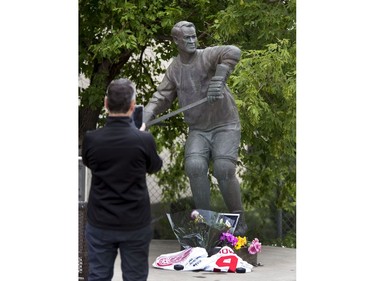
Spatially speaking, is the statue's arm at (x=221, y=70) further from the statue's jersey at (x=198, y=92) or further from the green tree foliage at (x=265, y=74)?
the green tree foliage at (x=265, y=74)

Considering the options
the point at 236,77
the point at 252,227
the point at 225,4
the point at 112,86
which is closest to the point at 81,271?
the point at 112,86

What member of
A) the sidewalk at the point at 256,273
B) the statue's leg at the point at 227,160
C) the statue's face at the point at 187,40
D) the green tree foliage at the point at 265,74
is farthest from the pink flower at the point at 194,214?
the statue's face at the point at 187,40

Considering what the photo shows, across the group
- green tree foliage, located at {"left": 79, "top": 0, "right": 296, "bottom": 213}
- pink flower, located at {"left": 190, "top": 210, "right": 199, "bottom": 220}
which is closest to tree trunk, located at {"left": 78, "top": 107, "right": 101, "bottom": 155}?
green tree foliage, located at {"left": 79, "top": 0, "right": 296, "bottom": 213}

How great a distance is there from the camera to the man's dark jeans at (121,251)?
18.4 feet

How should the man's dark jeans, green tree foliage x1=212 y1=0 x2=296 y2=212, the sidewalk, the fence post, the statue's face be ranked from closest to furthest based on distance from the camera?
the man's dark jeans < the sidewalk < the statue's face < green tree foliage x1=212 y1=0 x2=296 y2=212 < the fence post

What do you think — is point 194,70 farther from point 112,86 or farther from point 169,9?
point 112,86

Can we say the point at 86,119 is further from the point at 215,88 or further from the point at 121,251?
the point at 121,251

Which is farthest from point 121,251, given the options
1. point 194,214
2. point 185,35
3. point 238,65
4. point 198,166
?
point 238,65

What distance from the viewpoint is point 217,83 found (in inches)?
334

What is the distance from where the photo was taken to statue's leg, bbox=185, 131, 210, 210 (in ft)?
29.1

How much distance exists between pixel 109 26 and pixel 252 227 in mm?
3849

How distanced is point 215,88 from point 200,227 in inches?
44.5

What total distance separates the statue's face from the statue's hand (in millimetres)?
384

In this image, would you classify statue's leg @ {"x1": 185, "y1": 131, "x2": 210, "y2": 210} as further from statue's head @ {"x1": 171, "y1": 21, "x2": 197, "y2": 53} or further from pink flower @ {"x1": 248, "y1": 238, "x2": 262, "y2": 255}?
statue's head @ {"x1": 171, "y1": 21, "x2": 197, "y2": 53}
